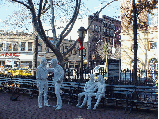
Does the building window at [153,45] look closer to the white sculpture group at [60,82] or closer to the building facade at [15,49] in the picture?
the white sculpture group at [60,82]

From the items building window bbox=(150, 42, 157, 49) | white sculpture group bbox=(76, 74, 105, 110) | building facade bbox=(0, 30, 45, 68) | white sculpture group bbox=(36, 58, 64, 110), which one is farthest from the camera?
building facade bbox=(0, 30, 45, 68)

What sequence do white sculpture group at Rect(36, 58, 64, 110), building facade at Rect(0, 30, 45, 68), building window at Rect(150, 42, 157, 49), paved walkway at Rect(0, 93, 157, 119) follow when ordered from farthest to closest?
1. building facade at Rect(0, 30, 45, 68)
2. building window at Rect(150, 42, 157, 49)
3. white sculpture group at Rect(36, 58, 64, 110)
4. paved walkway at Rect(0, 93, 157, 119)

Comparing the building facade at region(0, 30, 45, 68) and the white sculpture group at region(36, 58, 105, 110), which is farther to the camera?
the building facade at region(0, 30, 45, 68)

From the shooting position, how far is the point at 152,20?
32469mm

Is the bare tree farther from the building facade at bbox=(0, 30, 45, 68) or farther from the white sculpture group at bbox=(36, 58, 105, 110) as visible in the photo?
the building facade at bbox=(0, 30, 45, 68)

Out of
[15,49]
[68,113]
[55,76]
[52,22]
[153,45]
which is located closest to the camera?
[68,113]

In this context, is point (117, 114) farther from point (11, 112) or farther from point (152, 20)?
point (152, 20)

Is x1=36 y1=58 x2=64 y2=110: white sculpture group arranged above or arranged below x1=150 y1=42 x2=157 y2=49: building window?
below

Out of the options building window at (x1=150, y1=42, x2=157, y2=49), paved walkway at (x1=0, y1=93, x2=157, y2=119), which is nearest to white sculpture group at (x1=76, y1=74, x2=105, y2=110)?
paved walkway at (x1=0, y1=93, x2=157, y2=119)

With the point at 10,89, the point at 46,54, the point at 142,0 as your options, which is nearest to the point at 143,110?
the point at 142,0

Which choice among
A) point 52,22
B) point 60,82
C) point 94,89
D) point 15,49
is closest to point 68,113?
point 60,82

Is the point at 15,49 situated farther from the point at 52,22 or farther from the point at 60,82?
the point at 60,82

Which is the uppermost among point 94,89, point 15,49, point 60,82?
point 15,49

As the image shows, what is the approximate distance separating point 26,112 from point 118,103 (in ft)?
11.9
